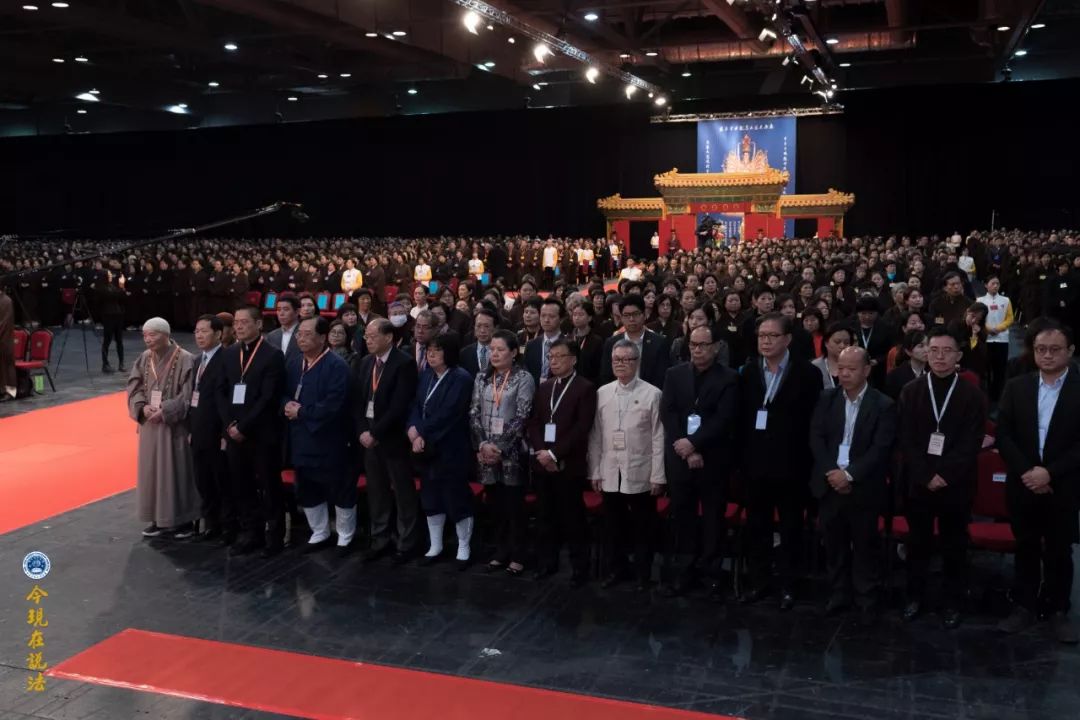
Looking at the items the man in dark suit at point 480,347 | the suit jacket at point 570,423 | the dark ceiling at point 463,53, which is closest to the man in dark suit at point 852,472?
the suit jacket at point 570,423

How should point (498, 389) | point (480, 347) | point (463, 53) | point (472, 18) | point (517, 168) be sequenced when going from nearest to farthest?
point (498, 389) < point (480, 347) < point (472, 18) < point (463, 53) < point (517, 168)

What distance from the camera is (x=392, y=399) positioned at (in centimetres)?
596

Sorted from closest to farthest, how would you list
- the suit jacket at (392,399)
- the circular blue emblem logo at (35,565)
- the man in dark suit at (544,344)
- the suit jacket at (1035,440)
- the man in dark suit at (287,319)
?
the circular blue emblem logo at (35,565) → the suit jacket at (1035,440) → the suit jacket at (392,399) → the man in dark suit at (544,344) → the man in dark suit at (287,319)

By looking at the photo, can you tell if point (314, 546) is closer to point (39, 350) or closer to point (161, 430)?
Answer: point (161, 430)

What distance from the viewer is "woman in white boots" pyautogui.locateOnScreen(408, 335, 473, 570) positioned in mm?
5832

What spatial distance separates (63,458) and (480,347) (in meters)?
4.52

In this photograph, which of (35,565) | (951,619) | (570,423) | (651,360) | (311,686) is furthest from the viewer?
(651,360)

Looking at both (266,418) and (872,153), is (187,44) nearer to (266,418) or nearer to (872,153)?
(266,418)

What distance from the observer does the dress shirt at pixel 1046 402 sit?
15.7 feet

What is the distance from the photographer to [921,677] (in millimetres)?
4410

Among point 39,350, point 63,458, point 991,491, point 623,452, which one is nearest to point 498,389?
point 623,452

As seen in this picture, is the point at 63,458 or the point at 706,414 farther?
the point at 63,458

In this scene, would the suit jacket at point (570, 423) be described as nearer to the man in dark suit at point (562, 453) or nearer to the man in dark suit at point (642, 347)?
the man in dark suit at point (562, 453)

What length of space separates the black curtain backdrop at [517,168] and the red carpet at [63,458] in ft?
78.9
